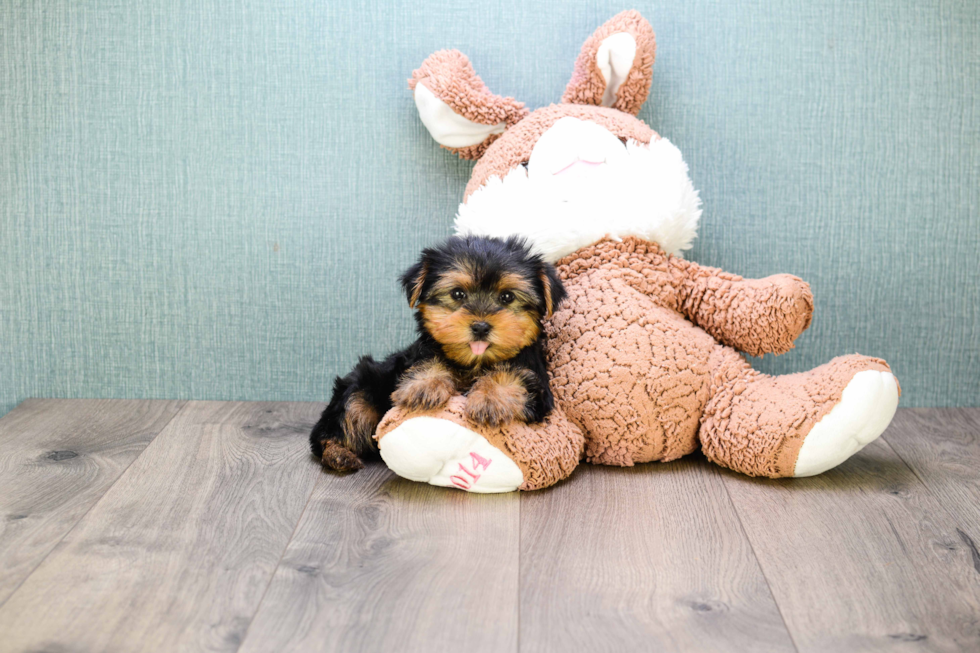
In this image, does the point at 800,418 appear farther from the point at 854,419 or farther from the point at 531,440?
the point at 531,440

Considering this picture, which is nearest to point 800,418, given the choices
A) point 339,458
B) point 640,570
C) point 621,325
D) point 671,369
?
point 671,369

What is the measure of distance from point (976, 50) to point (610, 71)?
1.02 metres

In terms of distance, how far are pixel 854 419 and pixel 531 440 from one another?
2.22 feet

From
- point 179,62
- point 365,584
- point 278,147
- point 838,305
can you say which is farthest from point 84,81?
point 838,305

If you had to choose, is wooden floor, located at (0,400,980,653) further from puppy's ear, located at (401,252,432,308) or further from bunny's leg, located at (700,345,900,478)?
puppy's ear, located at (401,252,432,308)

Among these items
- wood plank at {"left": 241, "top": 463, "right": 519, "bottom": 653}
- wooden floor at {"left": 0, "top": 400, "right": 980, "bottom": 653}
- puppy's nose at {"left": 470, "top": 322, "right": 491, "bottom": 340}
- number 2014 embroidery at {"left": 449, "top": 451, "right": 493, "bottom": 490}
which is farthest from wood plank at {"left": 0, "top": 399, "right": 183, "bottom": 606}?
puppy's nose at {"left": 470, "top": 322, "right": 491, "bottom": 340}

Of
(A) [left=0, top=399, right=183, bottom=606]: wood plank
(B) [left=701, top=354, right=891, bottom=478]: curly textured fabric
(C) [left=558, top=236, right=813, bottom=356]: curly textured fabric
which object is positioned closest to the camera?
(A) [left=0, top=399, right=183, bottom=606]: wood plank

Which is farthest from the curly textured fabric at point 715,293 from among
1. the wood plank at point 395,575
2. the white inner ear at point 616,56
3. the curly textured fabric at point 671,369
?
the wood plank at point 395,575

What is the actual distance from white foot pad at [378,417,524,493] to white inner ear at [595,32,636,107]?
98 cm

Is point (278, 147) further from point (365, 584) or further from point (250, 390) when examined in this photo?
point (365, 584)

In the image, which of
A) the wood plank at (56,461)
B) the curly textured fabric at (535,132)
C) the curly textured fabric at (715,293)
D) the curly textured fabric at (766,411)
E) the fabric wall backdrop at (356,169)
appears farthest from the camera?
the fabric wall backdrop at (356,169)

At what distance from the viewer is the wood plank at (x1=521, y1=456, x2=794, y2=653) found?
1.25 metres

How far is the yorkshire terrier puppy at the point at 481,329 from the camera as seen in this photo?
1.64 m

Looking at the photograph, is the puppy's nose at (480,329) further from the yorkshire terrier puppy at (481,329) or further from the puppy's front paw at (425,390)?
the puppy's front paw at (425,390)
